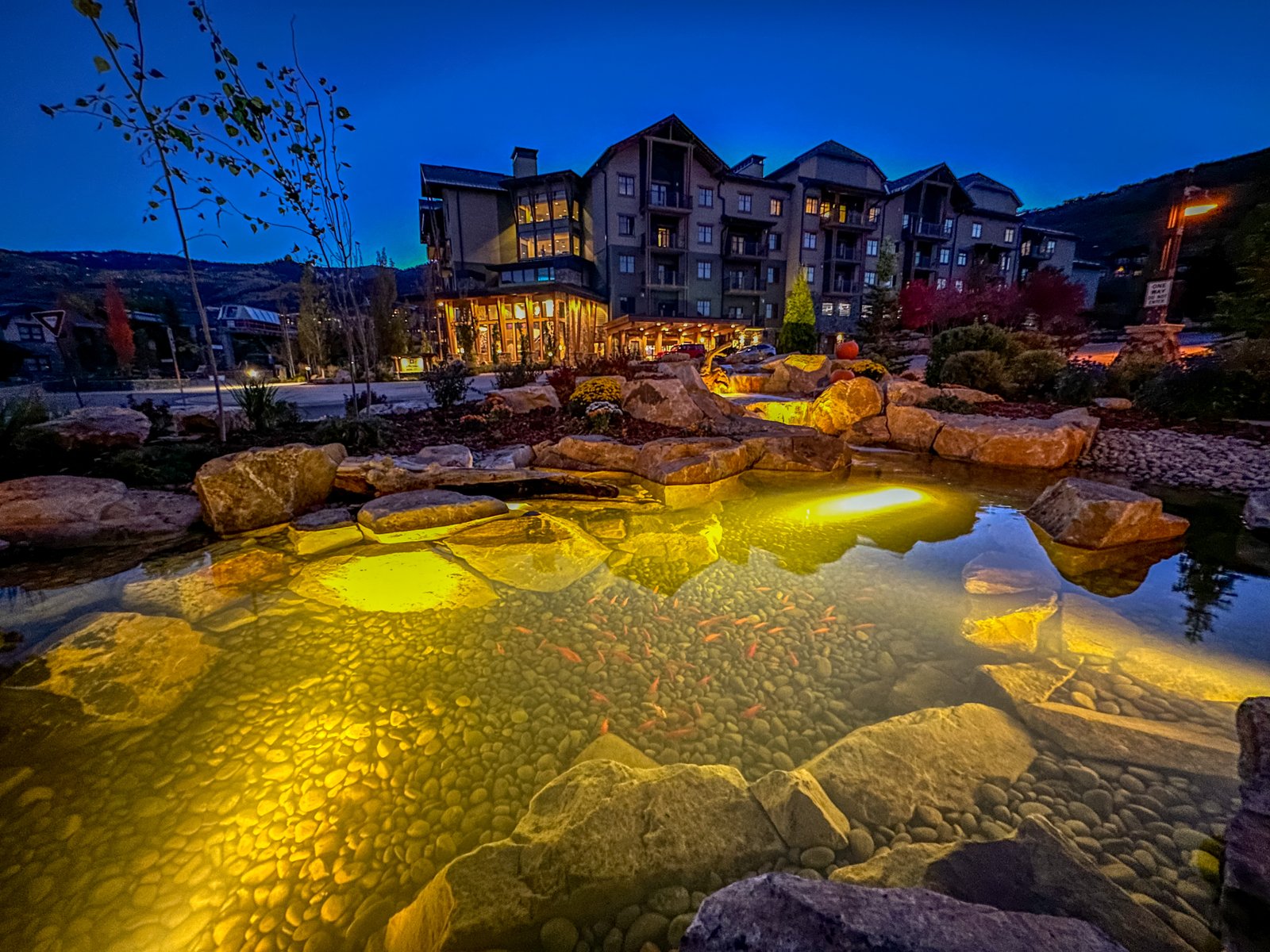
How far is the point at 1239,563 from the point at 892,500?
3.45 m

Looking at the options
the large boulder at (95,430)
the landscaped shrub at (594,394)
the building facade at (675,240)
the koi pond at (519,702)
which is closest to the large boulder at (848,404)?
the landscaped shrub at (594,394)

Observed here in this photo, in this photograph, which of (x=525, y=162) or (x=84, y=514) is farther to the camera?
(x=525, y=162)

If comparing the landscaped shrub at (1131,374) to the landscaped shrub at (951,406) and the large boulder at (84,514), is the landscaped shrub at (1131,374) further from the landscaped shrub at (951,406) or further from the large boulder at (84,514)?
the large boulder at (84,514)

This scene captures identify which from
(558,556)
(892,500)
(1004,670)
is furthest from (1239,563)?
(558,556)

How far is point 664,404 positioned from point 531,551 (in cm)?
604

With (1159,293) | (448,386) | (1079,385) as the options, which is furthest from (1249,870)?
(1159,293)

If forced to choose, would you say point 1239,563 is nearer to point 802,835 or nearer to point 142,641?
point 802,835

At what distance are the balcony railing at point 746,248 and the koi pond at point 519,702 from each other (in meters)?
34.8

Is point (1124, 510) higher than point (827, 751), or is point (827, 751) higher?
point (1124, 510)

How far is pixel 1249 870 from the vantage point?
155 centimetres

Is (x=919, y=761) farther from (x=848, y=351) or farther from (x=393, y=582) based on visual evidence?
(x=848, y=351)

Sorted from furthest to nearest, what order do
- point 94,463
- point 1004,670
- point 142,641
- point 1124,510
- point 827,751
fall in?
1. point 94,463
2. point 1124,510
3. point 142,641
4. point 1004,670
5. point 827,751

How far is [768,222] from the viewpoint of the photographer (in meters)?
36.0

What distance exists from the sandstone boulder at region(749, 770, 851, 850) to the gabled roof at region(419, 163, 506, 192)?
39.9 m
